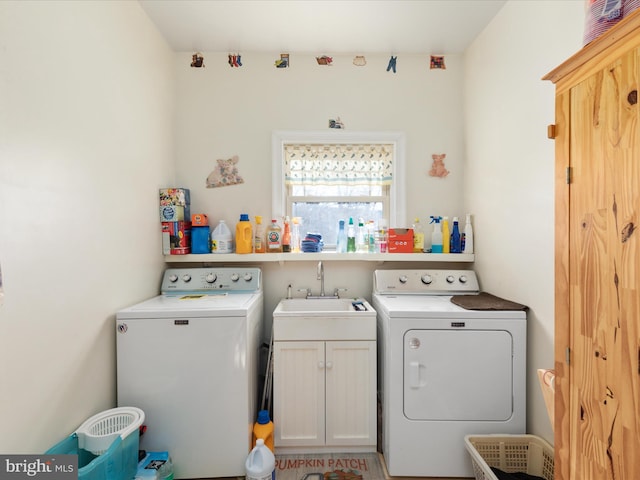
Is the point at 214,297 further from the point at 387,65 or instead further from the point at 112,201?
the point at 387,65

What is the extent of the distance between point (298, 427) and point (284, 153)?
195 cm

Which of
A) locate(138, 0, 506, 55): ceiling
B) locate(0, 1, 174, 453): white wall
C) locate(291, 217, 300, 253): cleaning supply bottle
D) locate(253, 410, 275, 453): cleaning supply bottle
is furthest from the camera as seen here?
locate(291, 217, 300, 253): cleaning supply bottle

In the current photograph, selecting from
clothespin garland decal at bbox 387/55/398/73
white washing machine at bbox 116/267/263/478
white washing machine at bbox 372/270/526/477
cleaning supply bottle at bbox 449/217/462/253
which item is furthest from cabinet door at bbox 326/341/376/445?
clothespin garland decal at bbox 387/55/398/73

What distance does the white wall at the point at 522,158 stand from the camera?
1.64 metres

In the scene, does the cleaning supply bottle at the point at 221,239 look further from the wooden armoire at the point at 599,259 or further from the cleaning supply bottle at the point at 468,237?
the wooden armoire at the point at 599,259

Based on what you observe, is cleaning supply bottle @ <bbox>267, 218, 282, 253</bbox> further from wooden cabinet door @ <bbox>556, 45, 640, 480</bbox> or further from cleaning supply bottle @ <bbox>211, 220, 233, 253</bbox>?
wooden cabinet door @ <bbox>556, 45, 640, 480</bbox>

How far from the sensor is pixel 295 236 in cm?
258

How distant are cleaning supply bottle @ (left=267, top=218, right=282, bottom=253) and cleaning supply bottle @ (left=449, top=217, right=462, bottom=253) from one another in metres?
1.31

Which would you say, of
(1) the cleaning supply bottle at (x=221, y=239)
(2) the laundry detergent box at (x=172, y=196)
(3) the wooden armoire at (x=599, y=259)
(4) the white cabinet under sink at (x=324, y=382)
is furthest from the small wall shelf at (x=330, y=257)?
(3) the wooden armoire at (x=599, y=259)

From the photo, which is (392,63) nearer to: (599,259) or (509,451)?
(599,259)

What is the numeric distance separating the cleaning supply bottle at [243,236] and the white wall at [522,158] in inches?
66.4

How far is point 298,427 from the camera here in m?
2.00

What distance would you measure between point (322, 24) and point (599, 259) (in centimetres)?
213

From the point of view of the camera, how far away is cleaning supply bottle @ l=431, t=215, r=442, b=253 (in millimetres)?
2484
